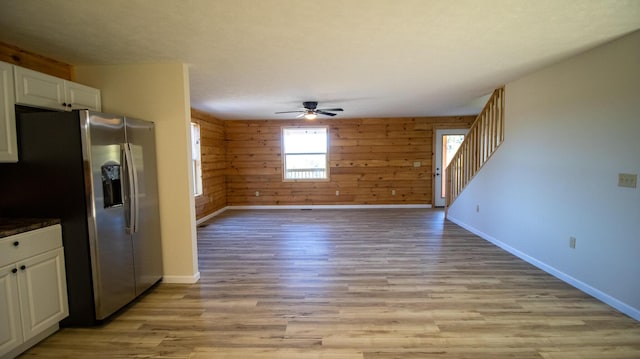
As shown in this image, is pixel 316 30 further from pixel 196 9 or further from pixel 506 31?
pixel 506 31

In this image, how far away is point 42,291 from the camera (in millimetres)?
2219

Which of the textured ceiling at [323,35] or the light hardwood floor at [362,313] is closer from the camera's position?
the textured ceiling at [323,35]

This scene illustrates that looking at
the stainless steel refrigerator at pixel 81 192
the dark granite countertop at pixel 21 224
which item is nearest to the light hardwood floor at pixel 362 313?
the stainless steel refrigerator at pixel 81 192

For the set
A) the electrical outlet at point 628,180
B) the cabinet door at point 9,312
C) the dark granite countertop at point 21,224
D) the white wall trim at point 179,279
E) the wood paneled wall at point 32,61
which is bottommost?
the white wall trim at point 179,279

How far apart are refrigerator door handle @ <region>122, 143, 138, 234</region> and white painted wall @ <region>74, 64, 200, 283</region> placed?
0.45 m

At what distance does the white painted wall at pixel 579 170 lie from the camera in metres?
2.58

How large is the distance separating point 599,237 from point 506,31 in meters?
2.15

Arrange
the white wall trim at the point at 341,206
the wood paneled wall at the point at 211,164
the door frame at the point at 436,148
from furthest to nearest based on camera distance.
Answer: the white wall trim at the point at 341,206, the door frame at the point at 436,148, the wood paneled wall at the point at 211,164

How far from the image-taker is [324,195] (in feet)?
26.0

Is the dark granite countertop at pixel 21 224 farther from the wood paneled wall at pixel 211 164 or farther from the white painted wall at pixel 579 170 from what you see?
the white painted wall at pixel 579 170

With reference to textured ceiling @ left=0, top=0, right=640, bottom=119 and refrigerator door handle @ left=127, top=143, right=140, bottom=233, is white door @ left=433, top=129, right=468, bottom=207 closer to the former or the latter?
textured ceiling @ left=0, top=0, right=640, bottom=119

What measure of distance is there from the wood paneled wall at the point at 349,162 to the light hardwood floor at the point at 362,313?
3580 millimetres

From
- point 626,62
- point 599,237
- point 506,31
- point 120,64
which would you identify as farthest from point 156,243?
point 626,62

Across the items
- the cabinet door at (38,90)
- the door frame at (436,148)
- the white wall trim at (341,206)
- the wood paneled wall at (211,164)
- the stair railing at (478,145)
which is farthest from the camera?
the white wall trim at (341,206)
